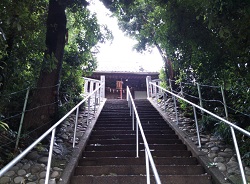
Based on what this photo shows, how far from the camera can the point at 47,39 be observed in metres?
4.28

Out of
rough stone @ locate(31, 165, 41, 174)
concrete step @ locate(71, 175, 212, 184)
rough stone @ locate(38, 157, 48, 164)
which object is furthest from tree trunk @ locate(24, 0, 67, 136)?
concrete step @ locate(71, 175, 212, 184)

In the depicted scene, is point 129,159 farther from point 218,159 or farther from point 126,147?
point 218,159

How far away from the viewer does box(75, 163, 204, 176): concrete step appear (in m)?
3.22

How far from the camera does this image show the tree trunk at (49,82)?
3842 millimetres

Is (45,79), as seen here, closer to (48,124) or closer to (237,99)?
(48,124)

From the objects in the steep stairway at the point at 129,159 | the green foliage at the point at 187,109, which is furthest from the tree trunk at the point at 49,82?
the green foliage at the point at 187,109

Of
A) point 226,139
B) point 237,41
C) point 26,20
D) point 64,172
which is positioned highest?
point 26,20

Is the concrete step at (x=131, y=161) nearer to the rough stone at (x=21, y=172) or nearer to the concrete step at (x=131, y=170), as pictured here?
the concrete step at (x=131, y=170)

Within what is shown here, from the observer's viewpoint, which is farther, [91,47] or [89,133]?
[91,47]

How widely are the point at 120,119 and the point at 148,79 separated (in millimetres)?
4686

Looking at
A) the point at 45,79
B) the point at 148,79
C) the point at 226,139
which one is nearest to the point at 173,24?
the point at 226,139

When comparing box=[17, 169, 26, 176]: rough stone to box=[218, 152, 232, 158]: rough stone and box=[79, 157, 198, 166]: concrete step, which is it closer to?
box=[79, 157, 198, 166]: concrete step

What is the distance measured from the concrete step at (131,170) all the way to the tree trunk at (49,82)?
1108mm

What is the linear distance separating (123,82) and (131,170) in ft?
33.0
